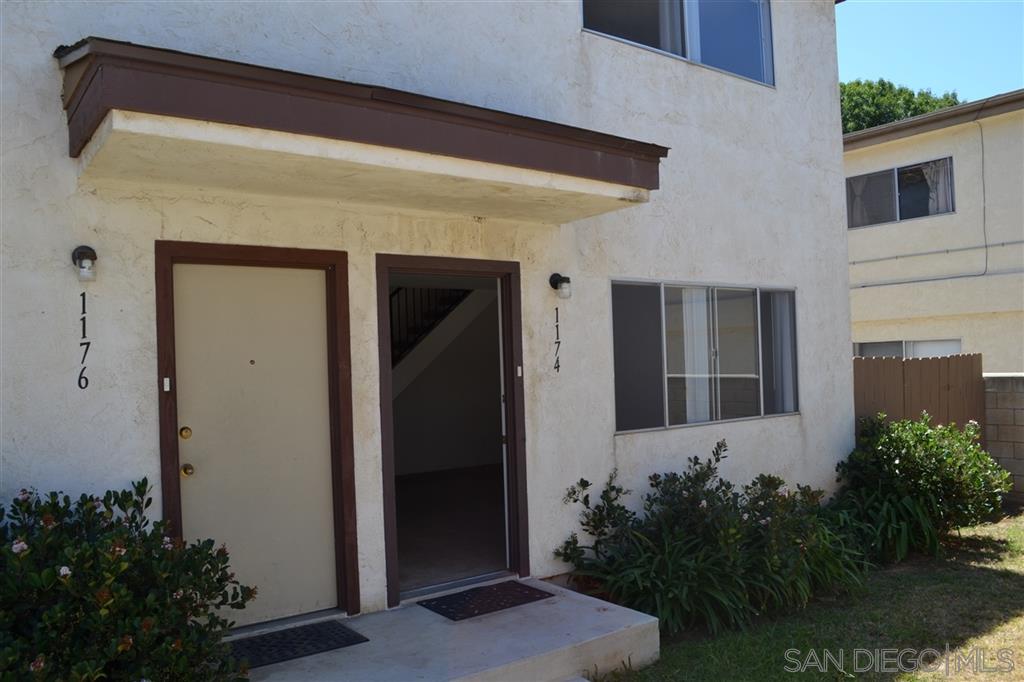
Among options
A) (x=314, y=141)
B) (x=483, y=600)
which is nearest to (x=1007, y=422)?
(x=483, y=600)

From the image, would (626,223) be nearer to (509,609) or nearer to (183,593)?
(509,609)

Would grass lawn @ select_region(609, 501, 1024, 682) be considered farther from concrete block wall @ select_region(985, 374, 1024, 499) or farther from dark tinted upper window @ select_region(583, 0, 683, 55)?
dark tinted upper window @ select_region(583, 0, 683, 55)

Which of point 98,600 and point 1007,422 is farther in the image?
point 1007,422

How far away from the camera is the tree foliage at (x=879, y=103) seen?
97.3 ft

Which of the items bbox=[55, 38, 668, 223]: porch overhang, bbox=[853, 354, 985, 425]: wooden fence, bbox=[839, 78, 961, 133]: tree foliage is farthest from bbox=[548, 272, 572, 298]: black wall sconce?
bbox=[839, 78, 961, 133]: tree foliage

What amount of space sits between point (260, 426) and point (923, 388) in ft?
28.2

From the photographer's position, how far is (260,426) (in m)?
5.40

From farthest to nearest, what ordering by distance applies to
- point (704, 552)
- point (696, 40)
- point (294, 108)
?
1. point (696, 40)
2. point (704, 552)
3. point (294, 108)

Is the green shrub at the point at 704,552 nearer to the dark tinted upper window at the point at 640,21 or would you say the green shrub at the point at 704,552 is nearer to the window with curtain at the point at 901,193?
the dark tinted upper window at the point at 640,21

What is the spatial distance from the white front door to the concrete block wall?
8.61 m

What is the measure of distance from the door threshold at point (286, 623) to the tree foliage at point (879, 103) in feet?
94.5

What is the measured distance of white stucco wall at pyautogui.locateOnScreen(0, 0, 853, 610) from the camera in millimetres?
4535

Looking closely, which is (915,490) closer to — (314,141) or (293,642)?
(293,642)

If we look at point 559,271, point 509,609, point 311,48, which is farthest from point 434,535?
point 311,48
